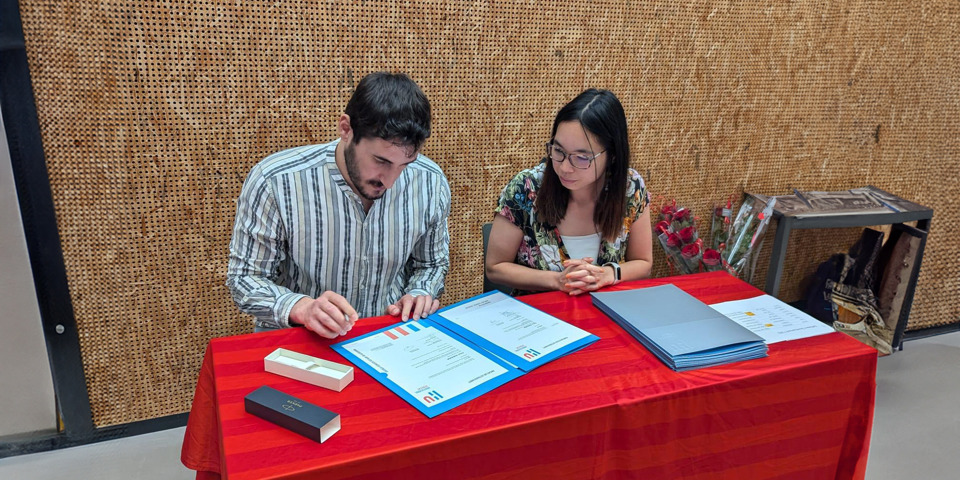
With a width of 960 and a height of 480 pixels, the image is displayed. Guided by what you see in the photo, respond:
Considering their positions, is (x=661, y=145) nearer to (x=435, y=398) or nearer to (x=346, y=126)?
(x=346, y=126)

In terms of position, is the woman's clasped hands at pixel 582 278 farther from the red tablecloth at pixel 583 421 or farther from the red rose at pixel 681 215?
the red rose at pixel 681 215

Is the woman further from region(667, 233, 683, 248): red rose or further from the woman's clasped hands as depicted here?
region(667, 233, 683, 248): red rose

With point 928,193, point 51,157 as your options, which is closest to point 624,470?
point 51,157

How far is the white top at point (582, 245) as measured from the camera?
210cm

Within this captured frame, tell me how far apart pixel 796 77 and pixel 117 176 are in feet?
10.7

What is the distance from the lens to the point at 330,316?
141 centimetres

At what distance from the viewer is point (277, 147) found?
7.80 ft

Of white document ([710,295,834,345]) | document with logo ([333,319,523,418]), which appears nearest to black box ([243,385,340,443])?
document with logo ([333,319,523,418])

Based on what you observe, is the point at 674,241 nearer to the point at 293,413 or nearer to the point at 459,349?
the point at 459,349

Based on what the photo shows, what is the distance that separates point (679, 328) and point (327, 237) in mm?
1019

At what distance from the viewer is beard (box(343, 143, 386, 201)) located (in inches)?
62.3

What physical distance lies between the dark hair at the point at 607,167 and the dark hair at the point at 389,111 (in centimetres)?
62

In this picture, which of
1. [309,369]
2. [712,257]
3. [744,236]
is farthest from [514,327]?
[744,236]

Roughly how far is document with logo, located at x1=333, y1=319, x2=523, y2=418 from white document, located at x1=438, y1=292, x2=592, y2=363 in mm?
64
